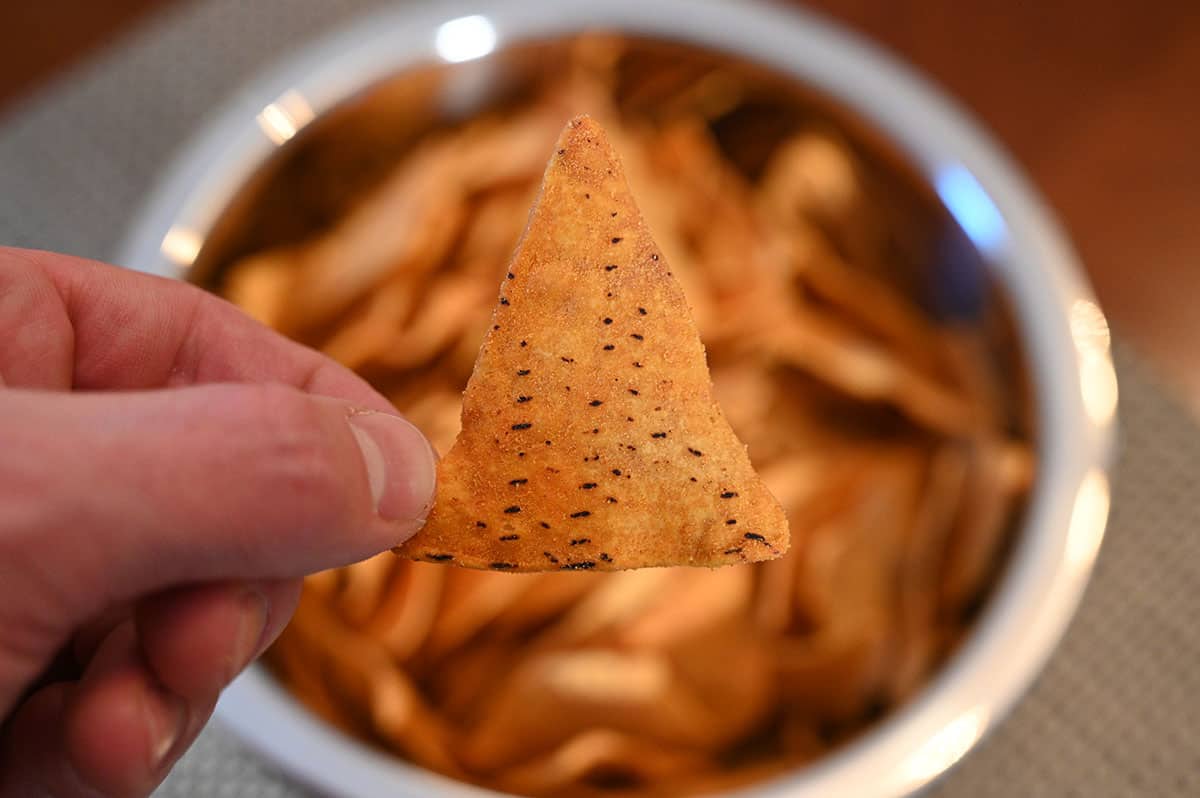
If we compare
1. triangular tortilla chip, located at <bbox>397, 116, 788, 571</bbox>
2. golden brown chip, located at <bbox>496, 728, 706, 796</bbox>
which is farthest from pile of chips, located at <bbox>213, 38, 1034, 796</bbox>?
triangular tortilla chip, located at <bbox>397, 116, 788, 571</bbox>

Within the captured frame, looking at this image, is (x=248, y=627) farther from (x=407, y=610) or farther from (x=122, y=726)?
(x=407, y=610)

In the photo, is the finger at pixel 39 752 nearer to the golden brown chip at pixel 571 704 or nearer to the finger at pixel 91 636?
the finger at pixel 91 636

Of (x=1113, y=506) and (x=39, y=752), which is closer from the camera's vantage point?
(x=39, y=752)

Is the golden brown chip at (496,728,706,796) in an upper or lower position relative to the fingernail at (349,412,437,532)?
lower

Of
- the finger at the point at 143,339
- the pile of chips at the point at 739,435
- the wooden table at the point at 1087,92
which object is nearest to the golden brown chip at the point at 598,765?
the pile of chips at the point at 739,435

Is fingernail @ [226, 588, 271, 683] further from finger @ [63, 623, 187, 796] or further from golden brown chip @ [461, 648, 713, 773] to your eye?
golden brown chip @ [461, 648, 713, 773]

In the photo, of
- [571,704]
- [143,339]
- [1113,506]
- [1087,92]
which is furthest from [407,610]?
[1087,92]
